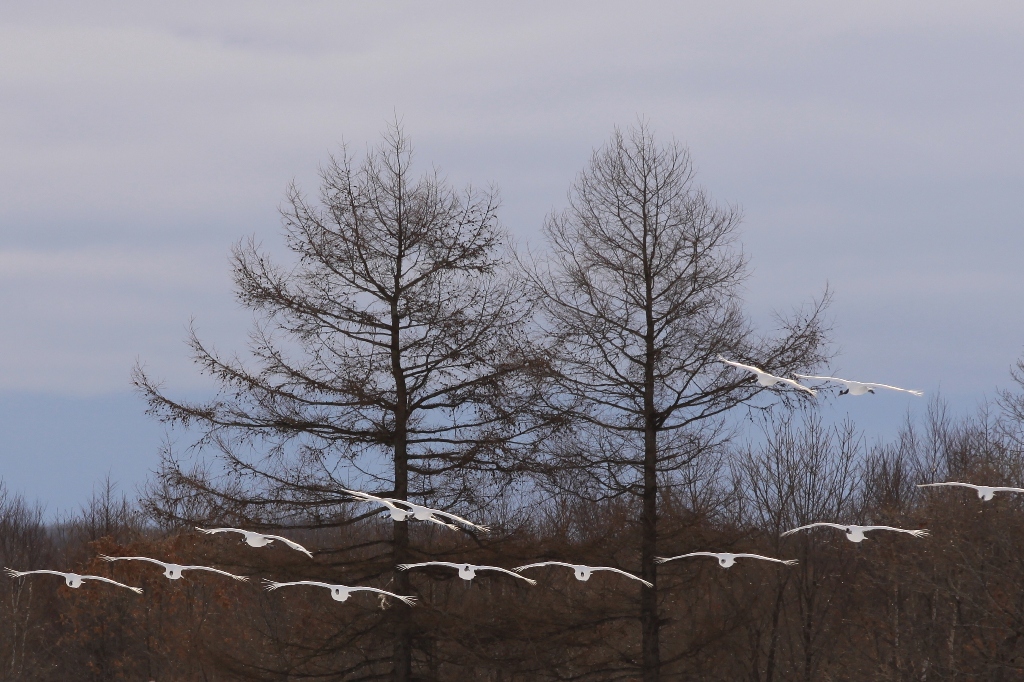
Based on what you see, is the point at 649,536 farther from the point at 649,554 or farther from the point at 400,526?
the point at 400,526

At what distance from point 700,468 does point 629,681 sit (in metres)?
4.75

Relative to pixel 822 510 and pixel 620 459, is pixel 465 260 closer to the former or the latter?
pixel 620 459

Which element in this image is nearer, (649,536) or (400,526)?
(649,536)

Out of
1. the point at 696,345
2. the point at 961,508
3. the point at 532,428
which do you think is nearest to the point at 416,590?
the point at 532,428

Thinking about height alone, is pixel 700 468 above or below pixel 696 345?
below

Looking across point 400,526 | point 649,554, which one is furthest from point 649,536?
point 400,526

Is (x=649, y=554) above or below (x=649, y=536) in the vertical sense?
below

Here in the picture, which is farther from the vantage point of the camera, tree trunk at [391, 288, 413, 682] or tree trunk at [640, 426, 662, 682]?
tree trunk at [640, 426, 662, 682]

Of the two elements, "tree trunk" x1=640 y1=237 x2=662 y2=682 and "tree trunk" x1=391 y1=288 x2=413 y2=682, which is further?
"tree trunk" x1=640 y1=237 x2=662 y2=682

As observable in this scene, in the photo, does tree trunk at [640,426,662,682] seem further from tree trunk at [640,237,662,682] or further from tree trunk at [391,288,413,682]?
tree trunk at [391,288,413,682]

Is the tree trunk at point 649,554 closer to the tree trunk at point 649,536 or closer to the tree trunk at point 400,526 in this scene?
the tree trunk at point 649,536

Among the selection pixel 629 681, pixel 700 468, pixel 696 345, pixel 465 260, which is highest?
pixel 465 260

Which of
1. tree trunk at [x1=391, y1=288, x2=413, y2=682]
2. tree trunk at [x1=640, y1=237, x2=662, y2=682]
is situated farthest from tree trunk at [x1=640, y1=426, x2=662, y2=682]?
tree trunk at [x1=391, y1=288, x2=413, y2=682]

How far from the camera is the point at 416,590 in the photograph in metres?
23.5
